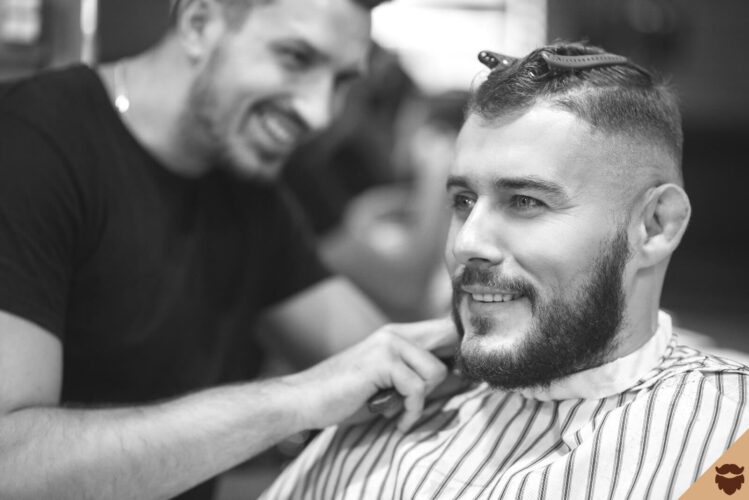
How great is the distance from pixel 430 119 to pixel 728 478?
3.45m

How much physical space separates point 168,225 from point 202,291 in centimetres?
21

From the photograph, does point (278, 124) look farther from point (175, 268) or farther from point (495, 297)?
point (495, 297)

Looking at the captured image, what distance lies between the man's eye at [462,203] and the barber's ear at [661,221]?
0.32 meters

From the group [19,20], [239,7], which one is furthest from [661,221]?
[19,20]

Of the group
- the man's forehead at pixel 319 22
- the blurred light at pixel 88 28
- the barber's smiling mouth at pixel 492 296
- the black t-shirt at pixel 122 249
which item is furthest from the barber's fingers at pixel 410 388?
the blurred light at pixel 88 28

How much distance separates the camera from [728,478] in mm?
1298

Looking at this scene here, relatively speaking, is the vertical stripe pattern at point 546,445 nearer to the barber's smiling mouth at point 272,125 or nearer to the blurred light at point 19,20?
the barber's smiling mouth at point 272,125

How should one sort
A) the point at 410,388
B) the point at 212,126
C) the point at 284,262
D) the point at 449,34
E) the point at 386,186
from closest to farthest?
the point at 410,388 → the point at 212,126 → the point at 284,262 → the point at 386,186 → the point at 449,34

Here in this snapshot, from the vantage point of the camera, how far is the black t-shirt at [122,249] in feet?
5.55

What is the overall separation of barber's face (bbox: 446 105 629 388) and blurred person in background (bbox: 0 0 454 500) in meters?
0.25

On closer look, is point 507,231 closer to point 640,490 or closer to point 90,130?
point 640,490

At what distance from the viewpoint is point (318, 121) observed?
80.5 inches

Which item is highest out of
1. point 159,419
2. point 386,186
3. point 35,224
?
point 35,224

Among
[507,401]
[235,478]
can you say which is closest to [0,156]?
[507,401]
